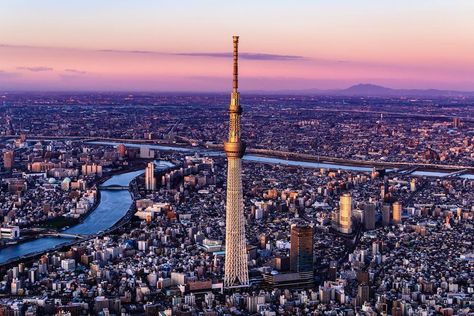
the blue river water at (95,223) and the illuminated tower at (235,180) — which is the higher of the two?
the illuminated tower at (235,180)

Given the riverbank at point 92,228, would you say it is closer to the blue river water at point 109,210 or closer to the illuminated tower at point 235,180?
the blue river water at point 109,210

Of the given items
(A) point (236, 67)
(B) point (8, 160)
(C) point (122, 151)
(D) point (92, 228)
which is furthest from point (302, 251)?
(C) point (122, 151)

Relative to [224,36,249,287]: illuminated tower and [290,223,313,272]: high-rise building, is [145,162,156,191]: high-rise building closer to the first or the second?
[290,223,313,272]: high-rise building

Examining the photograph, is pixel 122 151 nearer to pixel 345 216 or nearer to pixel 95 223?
pixel 95 223

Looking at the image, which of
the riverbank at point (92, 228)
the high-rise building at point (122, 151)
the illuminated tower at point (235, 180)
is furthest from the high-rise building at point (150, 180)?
the illuminated tower at point (235, 180)

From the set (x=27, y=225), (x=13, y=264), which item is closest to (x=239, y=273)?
(x=13, y=264)

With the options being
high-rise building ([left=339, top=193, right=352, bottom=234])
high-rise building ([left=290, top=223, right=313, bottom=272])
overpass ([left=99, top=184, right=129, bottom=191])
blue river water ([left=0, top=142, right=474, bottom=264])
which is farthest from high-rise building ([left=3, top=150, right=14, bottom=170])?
high-rise building ([left=290, top=223, right=313, bottom=272])

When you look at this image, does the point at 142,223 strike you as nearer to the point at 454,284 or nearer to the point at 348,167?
the point at 454,284
